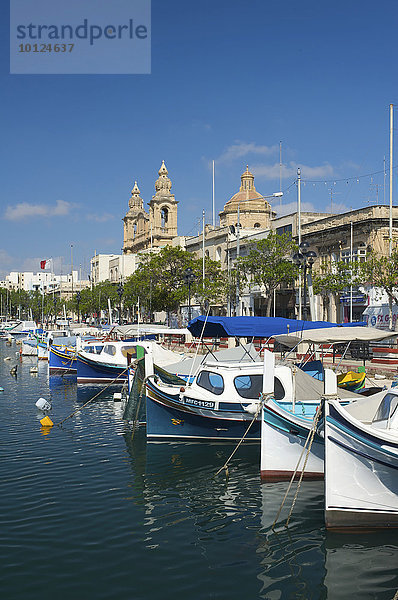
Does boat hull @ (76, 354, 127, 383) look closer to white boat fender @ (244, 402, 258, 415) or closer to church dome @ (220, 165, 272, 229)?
white boat fender @ (244, 402, 258, 415)

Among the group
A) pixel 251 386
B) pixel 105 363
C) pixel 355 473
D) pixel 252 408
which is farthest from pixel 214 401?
pixel 105 363

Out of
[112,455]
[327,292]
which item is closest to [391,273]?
[327,292]

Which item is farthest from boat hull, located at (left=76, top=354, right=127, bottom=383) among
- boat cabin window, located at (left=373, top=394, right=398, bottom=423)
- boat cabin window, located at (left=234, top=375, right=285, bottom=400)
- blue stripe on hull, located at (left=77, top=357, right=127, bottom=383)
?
boat cabin window, located at (left=373, top=394, right=398, bottom=423)

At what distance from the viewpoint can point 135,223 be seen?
155625mm

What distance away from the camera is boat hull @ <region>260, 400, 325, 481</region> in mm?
15086

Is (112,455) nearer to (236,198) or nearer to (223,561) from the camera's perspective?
(223,561)

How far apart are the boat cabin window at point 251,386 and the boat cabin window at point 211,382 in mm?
517

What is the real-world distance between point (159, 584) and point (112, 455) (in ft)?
30.1

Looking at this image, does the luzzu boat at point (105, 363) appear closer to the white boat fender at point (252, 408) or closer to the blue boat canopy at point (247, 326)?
the blue boat canopy at point (247, 326)

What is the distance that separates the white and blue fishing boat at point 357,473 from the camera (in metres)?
12.1

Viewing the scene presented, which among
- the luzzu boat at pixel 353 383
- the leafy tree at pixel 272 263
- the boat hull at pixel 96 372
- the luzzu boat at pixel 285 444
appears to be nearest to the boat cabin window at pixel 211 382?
the luzzu boat at pixel 285 444

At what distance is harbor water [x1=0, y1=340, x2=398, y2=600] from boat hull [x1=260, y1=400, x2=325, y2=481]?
1.35 ft

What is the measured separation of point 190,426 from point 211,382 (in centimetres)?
165

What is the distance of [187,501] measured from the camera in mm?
14859
